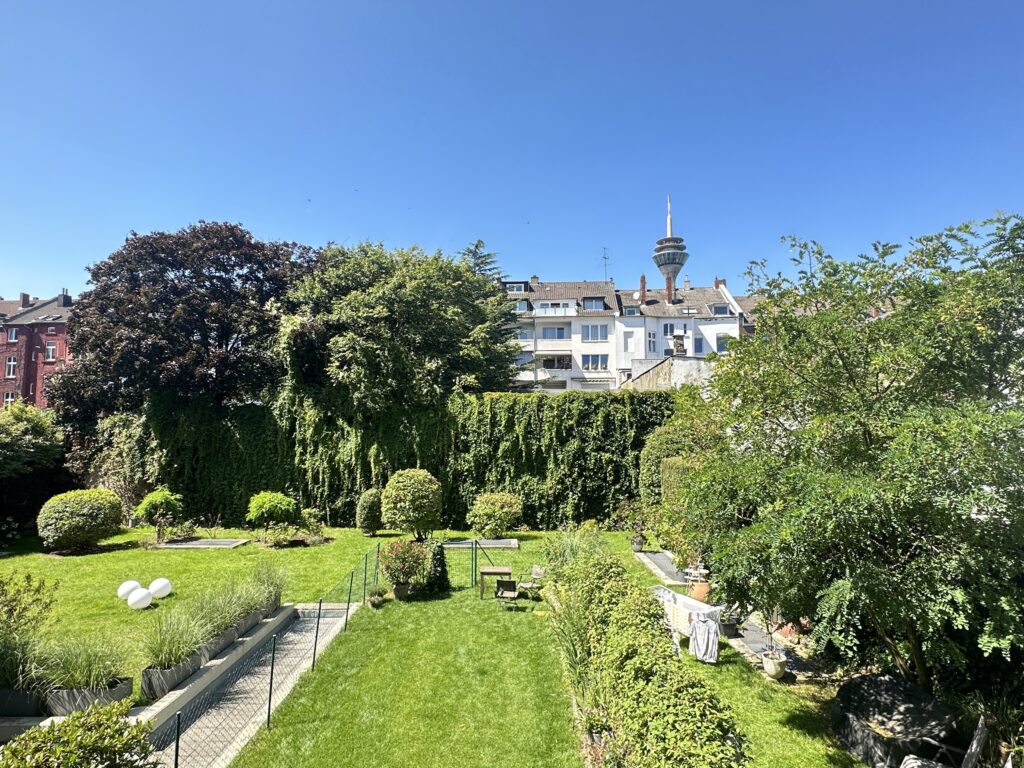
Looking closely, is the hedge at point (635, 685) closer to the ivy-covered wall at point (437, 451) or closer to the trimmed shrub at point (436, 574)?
the trimmed shrub at point (436, 574)

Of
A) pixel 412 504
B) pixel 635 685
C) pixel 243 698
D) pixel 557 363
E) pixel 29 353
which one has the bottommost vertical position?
pixel 243 698

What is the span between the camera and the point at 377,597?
37.6 feet

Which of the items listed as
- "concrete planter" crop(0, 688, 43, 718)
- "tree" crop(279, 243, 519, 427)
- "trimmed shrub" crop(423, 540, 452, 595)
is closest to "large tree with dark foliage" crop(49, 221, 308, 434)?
"tree" crop(279, 243, 519, 427)

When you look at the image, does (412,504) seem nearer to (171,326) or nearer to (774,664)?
(774,664)

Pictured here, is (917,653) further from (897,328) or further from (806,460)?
(897,328)

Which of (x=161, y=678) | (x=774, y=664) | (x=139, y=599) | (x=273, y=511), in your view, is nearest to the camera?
(x=161, y=678)

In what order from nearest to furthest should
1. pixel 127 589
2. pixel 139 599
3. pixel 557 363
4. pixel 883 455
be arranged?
pixel 883 455
pixel 139 599
pixel 127 589
pixel 557 363

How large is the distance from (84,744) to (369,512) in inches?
582

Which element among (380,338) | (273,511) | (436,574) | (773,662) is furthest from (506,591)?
(380,338)

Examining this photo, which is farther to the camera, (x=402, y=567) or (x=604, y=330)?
(x=604, y=330)

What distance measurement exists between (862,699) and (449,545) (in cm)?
1242

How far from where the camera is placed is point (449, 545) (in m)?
16.9

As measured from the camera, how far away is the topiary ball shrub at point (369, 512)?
1822cm

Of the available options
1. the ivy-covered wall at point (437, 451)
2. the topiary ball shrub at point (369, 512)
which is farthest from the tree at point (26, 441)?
the topiary ball shrub at point (369, 512)
